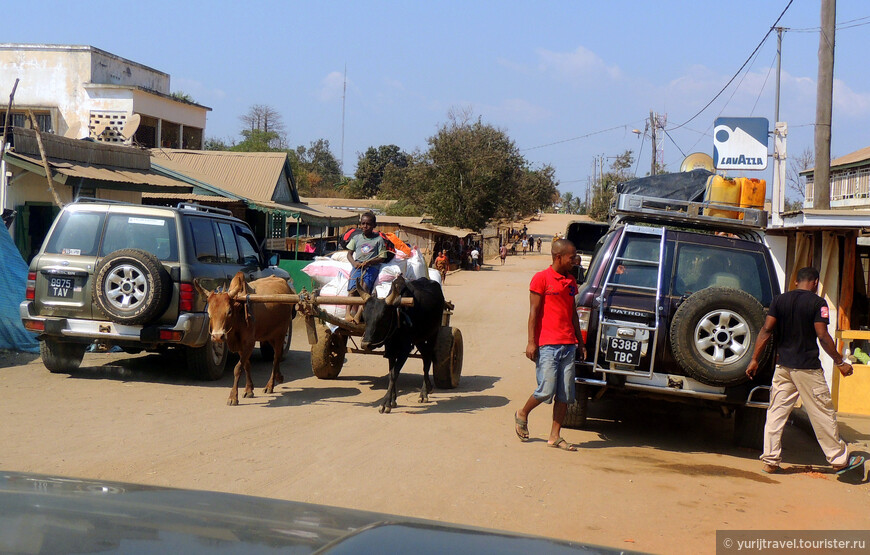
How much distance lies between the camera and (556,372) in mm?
7852

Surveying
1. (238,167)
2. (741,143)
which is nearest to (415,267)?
(741,143)

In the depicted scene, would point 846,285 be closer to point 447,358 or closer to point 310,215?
point 447,358

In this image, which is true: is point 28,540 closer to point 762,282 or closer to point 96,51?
point 762,282

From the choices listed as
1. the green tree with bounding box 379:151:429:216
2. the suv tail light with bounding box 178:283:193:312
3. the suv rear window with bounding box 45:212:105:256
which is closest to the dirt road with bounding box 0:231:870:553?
the suv tail light with bounding box 178:283:193:312

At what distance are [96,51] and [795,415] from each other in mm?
35979

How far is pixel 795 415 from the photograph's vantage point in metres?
10.2

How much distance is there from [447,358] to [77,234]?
5062 millimetres

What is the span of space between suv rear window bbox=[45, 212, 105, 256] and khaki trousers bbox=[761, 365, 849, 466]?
8.14 metres

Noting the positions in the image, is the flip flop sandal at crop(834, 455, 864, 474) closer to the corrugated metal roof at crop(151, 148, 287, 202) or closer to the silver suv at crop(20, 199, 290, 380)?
the silver suv at crop(20, 199, 290, 380)

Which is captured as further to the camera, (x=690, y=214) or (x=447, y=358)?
(x=447, y=358)

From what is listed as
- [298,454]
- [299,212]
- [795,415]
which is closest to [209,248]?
[298,454]

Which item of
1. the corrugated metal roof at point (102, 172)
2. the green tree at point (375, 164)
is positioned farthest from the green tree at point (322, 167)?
the corrugated metal roof at point (102, 172)

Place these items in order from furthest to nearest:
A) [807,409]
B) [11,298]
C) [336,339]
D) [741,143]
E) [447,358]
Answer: [741,143], [11,298], [336,339], [447,358], [807,409]

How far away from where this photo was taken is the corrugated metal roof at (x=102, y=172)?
577 inches
